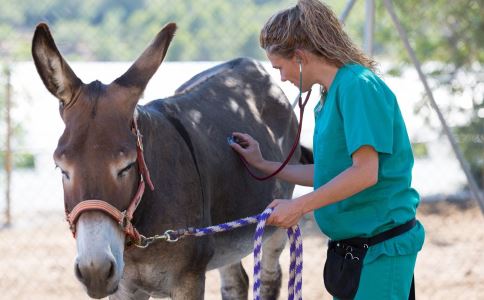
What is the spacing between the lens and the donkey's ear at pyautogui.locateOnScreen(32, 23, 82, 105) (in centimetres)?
295

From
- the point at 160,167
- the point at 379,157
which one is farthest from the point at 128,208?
the point at 379,157

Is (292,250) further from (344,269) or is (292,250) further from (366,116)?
(366,116)

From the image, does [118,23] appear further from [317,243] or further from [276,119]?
[276,119]

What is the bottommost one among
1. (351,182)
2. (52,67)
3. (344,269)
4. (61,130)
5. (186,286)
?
(186,286)

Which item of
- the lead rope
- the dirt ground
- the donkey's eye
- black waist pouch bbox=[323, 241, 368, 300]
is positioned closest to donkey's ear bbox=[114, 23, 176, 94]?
the donkey's eye

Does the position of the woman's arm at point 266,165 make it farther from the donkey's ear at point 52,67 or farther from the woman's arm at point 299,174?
the donkey's ear at point 52,67

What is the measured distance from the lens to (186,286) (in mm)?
3549

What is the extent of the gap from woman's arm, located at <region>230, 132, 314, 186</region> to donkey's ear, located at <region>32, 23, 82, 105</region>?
1.03 metres

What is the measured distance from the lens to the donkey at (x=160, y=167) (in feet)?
9.34

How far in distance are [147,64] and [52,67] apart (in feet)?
1.22

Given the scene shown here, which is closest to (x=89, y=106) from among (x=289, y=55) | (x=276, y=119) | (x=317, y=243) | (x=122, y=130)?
(x=122, y=130)

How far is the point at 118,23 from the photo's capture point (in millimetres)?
8828

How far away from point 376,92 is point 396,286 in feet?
2.28

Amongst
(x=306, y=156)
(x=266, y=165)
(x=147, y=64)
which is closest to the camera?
(x=147, y=64)
